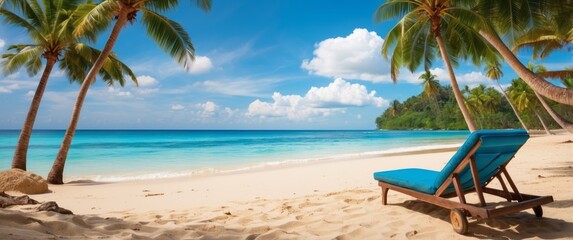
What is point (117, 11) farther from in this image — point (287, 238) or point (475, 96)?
point (475, 96)

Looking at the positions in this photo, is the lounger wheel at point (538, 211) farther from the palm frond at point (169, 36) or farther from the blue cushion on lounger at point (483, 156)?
the palm frond at point (169, 36)

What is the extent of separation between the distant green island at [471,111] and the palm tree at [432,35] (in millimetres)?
25096

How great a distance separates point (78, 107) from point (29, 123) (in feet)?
7.25

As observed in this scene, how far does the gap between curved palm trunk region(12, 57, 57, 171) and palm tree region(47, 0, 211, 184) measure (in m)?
1.47

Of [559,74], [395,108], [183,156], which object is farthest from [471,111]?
[395,108]

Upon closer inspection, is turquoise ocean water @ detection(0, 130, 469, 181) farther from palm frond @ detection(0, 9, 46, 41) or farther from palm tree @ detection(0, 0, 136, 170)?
palm frond @ detection(0, 9, 46, 41)

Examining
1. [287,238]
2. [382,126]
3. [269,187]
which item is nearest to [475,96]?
[269,187]

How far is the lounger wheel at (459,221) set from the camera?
10.3 ft

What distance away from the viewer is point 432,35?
11445mm

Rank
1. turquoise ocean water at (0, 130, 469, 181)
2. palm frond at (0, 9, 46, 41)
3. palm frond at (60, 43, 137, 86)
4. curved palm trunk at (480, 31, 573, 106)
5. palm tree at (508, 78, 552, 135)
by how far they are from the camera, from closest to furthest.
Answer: curved palm trunk at (480, 31, 573, 106) → palm frond at (0, 9, 46, 41) → palm frond at (60, 43, 137, 86) → turquoise ocean water at (0, 130, 469, 181) → palm tree at (508, 78, 552, 135)

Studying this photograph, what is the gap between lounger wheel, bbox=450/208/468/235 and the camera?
3.13 m

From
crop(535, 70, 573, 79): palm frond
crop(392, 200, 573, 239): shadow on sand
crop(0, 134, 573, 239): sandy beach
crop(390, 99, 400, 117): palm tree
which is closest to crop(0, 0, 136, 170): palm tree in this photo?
crop(0, 134, 573, 239): sandy beach

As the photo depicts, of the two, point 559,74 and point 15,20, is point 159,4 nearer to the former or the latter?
point 15,20

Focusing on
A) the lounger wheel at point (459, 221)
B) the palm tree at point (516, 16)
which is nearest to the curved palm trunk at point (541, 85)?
the palm tree at point (516, 16)
